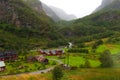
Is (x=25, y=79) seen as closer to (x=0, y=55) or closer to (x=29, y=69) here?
(x=29, y=69)

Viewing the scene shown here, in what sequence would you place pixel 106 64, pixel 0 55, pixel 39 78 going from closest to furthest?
pixel 39 78
pixel 106 64
pixel 0 55

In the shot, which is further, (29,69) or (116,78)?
(29,69)

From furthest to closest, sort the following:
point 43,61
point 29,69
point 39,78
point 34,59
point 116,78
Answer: point 34,59 → point 43,61 → point 29,69 → point 39,78 → point 116,78

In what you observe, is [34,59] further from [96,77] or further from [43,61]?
[96,77]

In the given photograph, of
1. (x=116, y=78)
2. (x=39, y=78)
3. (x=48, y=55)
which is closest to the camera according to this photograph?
A: (x=116, y=78)

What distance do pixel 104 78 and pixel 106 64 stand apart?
28.3 metres

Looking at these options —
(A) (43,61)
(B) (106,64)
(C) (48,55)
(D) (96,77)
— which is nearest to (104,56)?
(B) (106,64)

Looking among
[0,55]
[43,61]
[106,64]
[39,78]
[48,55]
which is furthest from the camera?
[48,55]

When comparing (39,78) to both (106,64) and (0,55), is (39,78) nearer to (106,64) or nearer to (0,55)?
(106,64)

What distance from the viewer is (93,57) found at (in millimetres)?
160750

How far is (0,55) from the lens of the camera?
184 m

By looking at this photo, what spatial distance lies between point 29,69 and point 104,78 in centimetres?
5183

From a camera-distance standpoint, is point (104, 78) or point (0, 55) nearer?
point (104, 78)

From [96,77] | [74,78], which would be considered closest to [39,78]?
[74,78]
